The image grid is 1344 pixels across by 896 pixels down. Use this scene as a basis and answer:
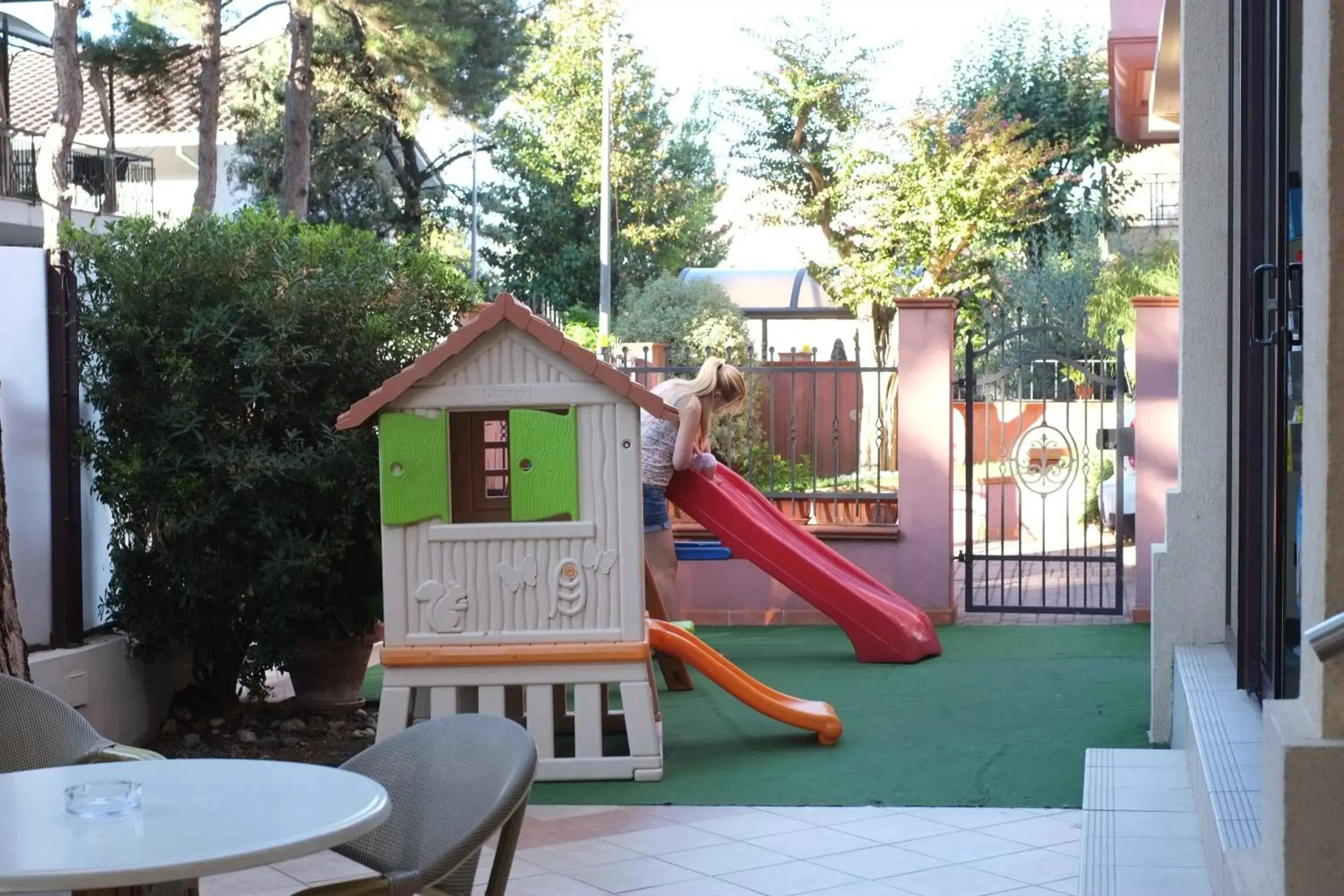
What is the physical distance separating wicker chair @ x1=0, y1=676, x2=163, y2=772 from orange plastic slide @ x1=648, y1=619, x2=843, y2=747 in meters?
3.23

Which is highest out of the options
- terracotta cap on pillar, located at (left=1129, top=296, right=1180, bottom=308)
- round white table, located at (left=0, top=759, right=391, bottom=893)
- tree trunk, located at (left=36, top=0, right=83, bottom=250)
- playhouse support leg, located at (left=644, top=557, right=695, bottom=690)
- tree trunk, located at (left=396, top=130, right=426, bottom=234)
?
tree trunk, located at (left=396, top=130, right=426, bottom=234)

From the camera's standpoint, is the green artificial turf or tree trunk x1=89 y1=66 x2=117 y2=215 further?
tree trunk x1=89 y1=66 x2=117 y2=215

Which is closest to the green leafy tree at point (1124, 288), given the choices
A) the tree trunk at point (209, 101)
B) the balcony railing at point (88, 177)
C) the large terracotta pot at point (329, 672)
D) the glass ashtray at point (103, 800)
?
the tree trunk at point (209, 101)

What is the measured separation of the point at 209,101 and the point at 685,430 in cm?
1507

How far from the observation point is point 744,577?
1106 cm

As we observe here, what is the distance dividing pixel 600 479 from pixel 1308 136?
4.39 metres

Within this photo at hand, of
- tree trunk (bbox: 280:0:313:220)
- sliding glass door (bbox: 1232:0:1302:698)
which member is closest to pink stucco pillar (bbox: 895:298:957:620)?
sliding glass door (bbox: 1232:0:1302:698)

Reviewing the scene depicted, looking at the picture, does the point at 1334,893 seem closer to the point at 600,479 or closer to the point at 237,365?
the point at 600,479

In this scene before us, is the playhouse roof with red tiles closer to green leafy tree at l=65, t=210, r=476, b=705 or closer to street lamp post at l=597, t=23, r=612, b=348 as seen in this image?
green leafy tree at l=65, t=210, r=476, b=705

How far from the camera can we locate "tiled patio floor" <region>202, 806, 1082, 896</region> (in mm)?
4941

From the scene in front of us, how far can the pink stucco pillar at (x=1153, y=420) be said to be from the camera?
10.5 metres

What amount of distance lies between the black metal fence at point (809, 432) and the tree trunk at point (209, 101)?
7.69m

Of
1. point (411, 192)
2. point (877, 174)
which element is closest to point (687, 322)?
point (877, 174)

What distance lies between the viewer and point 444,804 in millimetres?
3484
